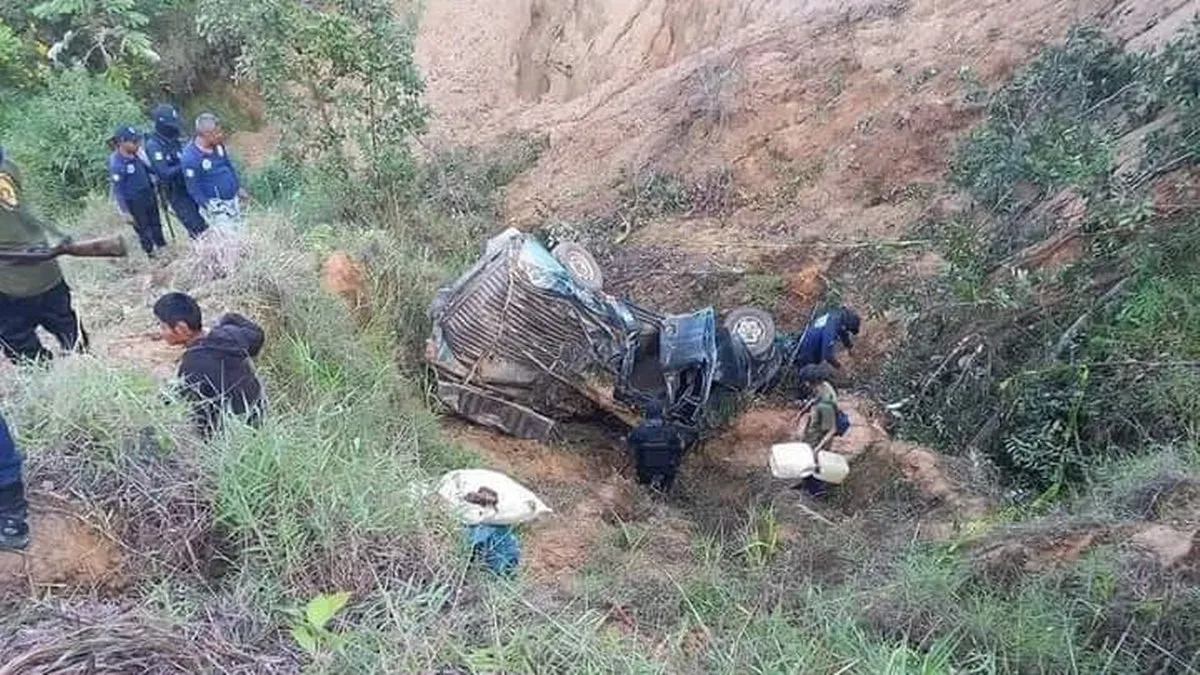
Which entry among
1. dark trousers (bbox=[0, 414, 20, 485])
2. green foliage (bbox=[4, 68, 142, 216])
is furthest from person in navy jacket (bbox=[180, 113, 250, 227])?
green foliage (bbox=[4, 68, 142, 216])

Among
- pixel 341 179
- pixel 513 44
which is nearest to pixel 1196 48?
pixel 341 179

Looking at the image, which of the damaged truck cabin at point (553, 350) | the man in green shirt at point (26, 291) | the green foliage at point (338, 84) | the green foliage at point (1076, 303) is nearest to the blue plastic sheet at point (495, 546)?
the damaged truck cabin at point (553, 350)

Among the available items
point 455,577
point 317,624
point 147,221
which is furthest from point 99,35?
point 317,624

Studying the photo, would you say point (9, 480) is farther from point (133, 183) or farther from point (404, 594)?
point (133, 183)

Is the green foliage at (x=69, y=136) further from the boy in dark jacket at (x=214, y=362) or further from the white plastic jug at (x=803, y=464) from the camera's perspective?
the white plastic jug at (x=803, y=464)

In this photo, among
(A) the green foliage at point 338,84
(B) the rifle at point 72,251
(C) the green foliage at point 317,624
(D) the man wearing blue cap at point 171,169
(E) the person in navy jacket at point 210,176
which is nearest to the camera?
(C) the green foliage at point 317,624

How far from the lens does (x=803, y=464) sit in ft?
18.2

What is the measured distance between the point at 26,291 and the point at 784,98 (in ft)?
22.2

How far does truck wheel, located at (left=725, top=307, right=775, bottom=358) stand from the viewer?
6422 millimetres

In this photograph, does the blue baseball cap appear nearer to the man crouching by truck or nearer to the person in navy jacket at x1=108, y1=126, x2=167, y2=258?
the person in navy jacket at x1=108, y1=126, x2=167, y2=258

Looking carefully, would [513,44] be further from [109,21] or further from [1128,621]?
[1128,621]

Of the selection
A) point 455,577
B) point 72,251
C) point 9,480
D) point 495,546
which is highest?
point 72,251

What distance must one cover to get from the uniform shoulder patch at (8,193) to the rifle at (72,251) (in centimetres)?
20

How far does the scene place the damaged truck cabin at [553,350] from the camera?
5801 mm
